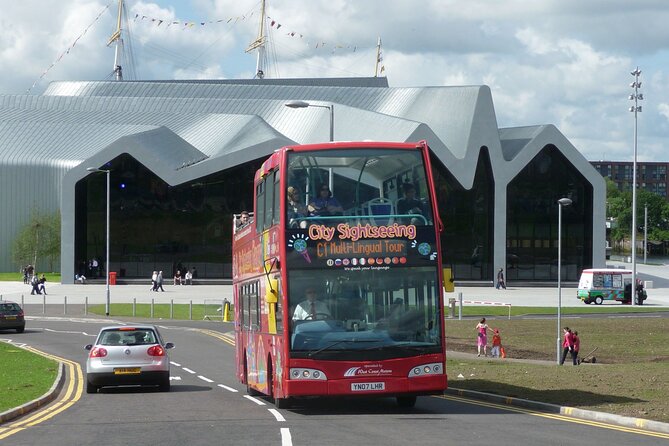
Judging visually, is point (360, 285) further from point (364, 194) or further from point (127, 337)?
point (127, 337)


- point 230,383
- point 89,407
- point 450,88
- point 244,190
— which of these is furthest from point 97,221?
point 89,407

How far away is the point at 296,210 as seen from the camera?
18.4 m

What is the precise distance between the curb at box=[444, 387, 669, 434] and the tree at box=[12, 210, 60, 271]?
3036 inches

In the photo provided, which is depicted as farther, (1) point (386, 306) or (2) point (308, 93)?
(2) point (308, 93)

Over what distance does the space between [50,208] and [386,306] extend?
86.3 metres

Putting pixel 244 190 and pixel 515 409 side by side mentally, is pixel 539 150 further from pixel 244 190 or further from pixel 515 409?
pixel 515 409

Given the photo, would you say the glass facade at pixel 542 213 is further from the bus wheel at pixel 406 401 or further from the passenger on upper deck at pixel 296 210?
the passenger on upper deck at pixel 296 210

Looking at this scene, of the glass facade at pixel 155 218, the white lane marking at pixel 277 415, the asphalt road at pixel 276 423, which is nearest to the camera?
the asphalt road at pixel 276 423

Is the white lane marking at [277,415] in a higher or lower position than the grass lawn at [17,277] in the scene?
lower

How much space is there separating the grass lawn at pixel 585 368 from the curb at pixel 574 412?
0.31 meters

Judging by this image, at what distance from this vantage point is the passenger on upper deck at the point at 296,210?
18.3 metres

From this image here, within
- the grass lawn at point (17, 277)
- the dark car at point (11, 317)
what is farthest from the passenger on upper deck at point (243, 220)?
the grass lawn at point (17, 277)

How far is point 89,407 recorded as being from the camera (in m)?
20.7

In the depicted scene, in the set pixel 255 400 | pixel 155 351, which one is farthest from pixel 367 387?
pixel 155 351
